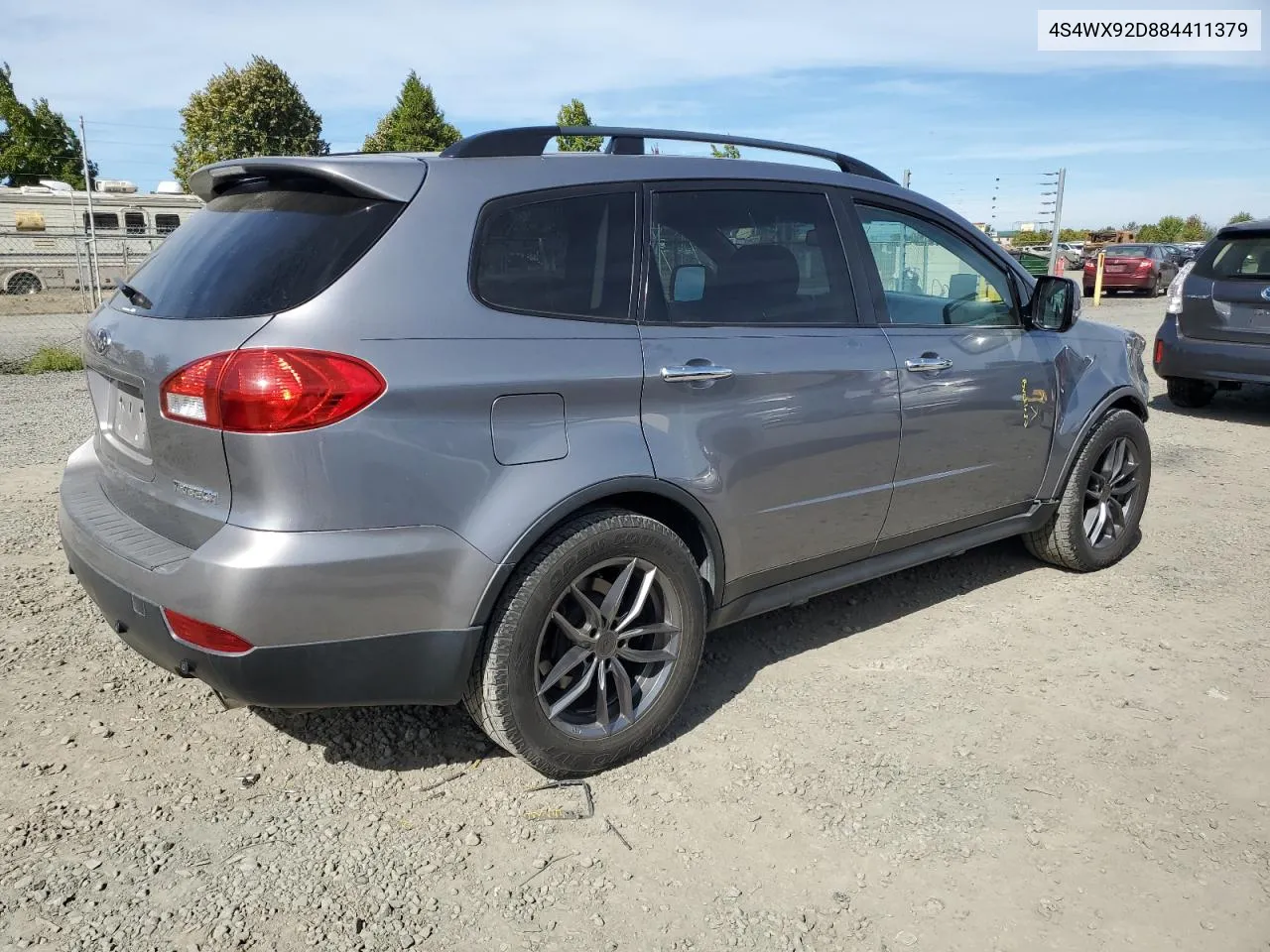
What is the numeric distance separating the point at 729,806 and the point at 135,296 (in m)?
2.31

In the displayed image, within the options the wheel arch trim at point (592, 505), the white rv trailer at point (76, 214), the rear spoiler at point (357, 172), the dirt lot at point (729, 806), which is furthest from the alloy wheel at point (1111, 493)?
the white rv trailer at point (76, 214)

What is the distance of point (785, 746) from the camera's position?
3217mm

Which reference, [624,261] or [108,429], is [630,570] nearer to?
[624,261]

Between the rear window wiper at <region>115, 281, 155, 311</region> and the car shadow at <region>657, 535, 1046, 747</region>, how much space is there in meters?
2.03

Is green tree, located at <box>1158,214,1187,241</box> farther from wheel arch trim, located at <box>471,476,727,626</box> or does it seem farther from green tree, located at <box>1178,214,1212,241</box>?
wheel arch trim, located at <box>471,476,727,626</box>

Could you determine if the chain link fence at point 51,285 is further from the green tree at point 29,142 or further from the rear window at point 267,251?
the green tree at point 29,142

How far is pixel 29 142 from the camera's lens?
4184cm

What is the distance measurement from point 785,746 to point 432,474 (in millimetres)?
1491

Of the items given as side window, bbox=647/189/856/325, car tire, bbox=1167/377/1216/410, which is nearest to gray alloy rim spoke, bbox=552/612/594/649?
side window, bbox=647/189/856/325

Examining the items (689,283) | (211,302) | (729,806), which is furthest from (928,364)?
(211,302)

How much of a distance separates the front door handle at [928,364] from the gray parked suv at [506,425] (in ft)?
0.06

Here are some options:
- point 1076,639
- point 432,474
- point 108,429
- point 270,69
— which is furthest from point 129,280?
point 270,69

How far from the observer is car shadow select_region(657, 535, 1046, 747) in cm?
362

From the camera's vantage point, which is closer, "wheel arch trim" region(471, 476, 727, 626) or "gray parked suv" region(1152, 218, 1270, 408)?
"wheel arch trim" region(471, 476, 727, 626)
